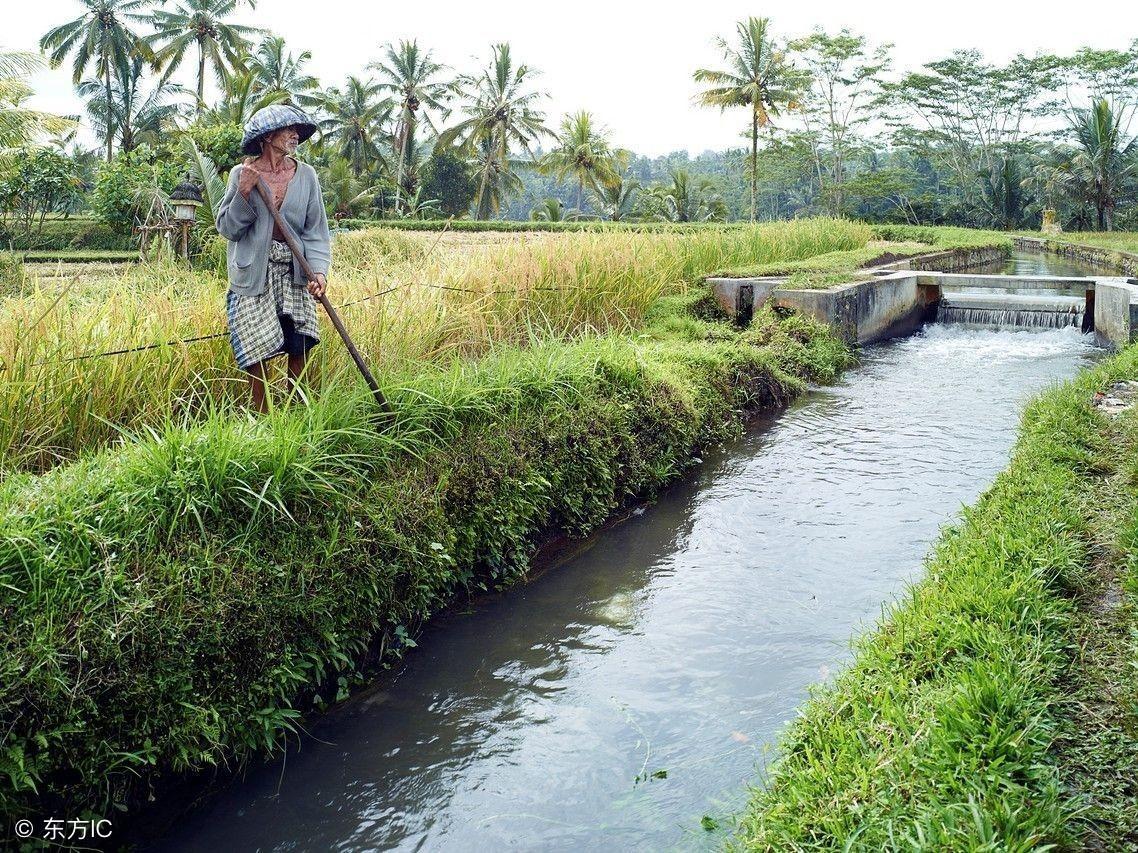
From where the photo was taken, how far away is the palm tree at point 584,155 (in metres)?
35.1

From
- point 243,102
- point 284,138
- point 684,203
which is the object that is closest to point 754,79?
point 684,203

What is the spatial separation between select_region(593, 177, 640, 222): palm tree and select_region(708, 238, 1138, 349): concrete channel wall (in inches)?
973

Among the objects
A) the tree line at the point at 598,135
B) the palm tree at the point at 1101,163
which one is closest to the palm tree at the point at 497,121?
the tree line at the point at 598,135

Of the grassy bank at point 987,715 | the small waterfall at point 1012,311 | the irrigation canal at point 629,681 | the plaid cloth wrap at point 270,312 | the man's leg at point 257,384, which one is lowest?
the irrigation canal at point 629,681

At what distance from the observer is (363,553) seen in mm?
3314

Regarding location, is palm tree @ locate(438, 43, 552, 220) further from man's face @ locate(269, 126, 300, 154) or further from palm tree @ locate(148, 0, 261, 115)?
man's face @ locate(269, 126, 300, 154)

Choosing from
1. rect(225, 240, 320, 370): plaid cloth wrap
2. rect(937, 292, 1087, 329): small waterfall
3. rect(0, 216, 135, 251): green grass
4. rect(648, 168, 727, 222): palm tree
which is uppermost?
rect(648, 168, 727, 222): palm tree

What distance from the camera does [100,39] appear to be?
33156 mm

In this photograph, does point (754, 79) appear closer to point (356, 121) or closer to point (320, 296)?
point (356, 121)

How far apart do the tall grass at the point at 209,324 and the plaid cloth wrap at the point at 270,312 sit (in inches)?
8.5

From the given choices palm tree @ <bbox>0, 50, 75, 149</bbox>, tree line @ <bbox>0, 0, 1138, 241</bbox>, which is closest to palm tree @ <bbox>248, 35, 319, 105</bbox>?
tree line @ <bbox>0, 0, 1138, 241</bbox>

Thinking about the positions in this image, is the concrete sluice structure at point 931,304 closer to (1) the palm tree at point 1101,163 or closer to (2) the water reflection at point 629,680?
(2) the water reflection at point 629,680

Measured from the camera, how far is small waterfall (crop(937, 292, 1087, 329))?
10.8m

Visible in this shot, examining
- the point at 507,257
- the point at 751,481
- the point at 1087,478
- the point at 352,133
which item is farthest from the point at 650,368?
the point at 352,133
